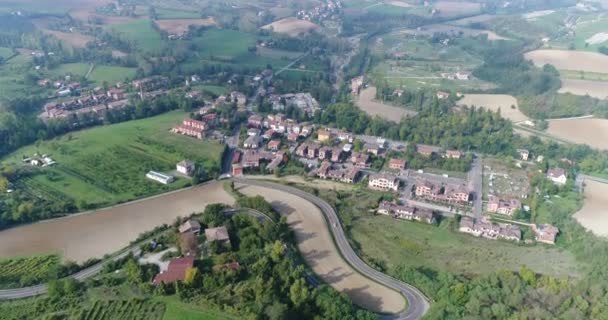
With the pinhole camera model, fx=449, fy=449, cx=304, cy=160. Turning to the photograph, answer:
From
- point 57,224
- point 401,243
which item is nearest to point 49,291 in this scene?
point 57,224

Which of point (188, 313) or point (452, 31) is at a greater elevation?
point (452, 31)

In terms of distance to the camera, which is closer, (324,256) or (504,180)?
(324,256)

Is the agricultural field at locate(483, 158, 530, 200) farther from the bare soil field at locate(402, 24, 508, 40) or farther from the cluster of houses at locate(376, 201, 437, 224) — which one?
the bare soil field at locate(402, 24, 508, 40)

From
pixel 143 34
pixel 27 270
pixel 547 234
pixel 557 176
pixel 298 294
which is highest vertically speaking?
pixel 143 34

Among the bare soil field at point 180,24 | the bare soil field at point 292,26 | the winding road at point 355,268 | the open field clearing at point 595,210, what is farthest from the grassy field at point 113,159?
the bare soil field at point 292,26

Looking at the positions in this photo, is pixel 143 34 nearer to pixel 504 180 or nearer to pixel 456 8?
pixel 504 180

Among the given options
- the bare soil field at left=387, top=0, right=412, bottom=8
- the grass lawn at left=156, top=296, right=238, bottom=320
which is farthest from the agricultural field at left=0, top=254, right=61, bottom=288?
the bare soil field at left=387, top=0, right=412, bottom=8

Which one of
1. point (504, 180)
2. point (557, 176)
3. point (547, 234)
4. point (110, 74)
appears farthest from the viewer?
point (110, 74)

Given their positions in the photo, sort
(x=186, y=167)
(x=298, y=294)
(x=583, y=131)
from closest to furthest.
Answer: (x=298, y=294) → (x=186, y=167) → (x=583, y=131)

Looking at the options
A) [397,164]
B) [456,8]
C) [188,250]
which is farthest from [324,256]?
[456,8]
